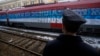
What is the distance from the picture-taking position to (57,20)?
17844 mm

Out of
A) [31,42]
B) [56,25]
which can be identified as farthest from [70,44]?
[56,25]

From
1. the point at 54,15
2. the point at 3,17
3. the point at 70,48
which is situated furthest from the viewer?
the point at 3,17

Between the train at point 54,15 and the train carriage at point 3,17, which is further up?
the train at point 54,15

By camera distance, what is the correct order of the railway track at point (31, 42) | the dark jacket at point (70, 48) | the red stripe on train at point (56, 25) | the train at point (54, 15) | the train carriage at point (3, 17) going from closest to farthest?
1. the dark jacket at point (70, 48)
2. the railway track at point (31, 42)
3. the train at point (54, 15)
4. the red stripe on train at point (56, 25)
5. the train carriage at point (3, 17)

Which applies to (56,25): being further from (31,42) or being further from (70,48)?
(70,48)

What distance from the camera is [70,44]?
2.40 m

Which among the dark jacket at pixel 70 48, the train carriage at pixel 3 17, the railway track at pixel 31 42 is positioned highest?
the dark jacket at pixel 70 48

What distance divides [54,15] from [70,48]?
15.9m

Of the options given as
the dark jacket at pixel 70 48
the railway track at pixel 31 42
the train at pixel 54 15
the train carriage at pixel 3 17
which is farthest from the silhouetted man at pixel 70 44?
the train carriage at pixel 3 17

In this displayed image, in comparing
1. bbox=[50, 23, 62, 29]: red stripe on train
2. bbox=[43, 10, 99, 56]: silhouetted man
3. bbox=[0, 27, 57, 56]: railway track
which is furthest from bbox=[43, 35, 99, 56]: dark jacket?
bbox=[50, 23, 62, 29]: red stripe on train

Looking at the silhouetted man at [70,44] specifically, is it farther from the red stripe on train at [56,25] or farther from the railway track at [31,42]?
the red stripe on train at [56,25]

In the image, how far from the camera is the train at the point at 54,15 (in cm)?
1462

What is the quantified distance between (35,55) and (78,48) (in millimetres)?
7721

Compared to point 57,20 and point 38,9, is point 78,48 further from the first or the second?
point 38,9
